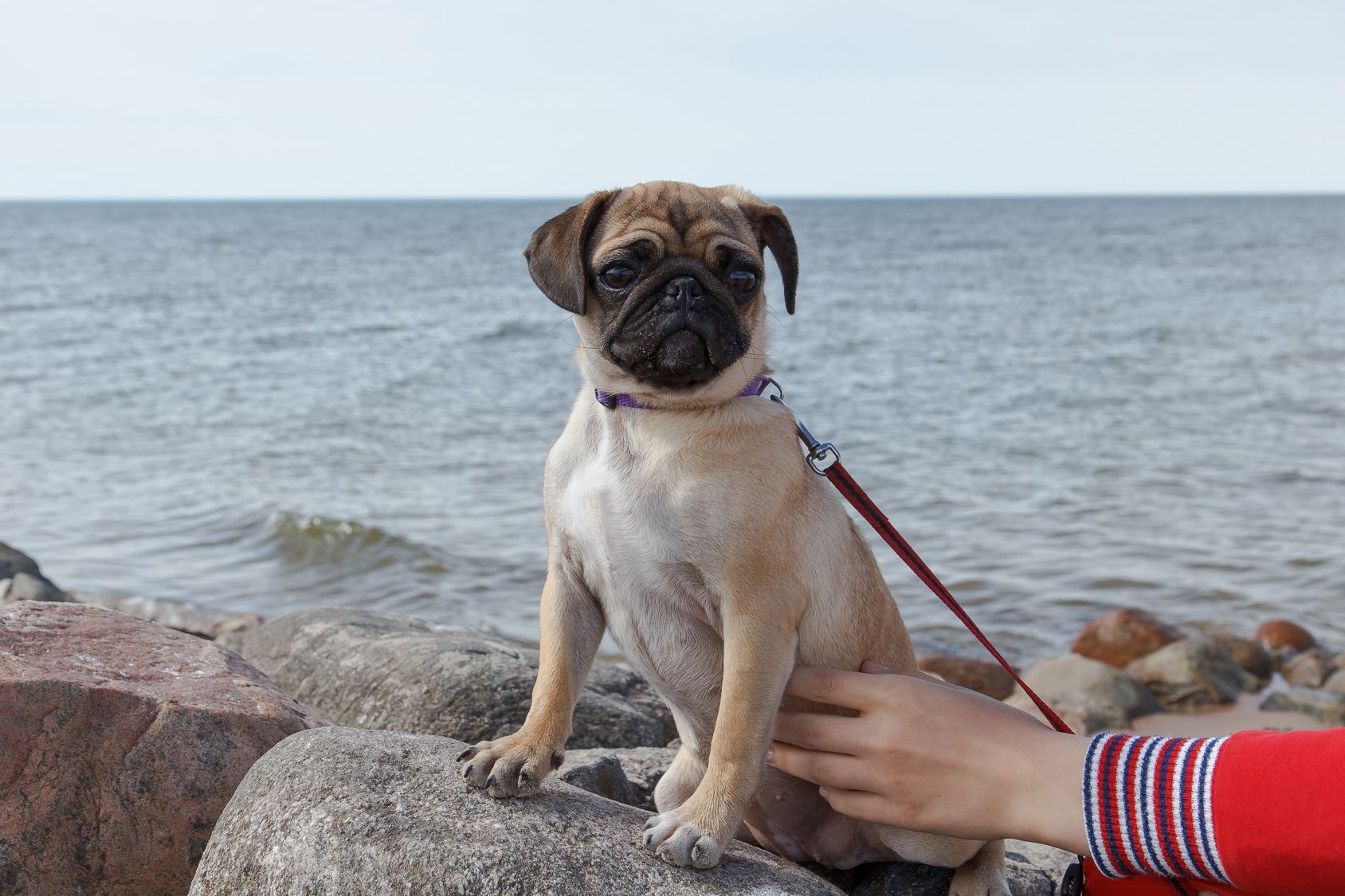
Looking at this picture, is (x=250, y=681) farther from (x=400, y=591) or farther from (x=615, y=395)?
(x=400, y=591)

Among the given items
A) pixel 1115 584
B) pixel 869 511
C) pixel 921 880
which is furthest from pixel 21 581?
pixel 1115 584

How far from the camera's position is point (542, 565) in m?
11.0

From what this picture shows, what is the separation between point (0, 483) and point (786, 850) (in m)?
13.4

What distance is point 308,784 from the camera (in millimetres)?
2980

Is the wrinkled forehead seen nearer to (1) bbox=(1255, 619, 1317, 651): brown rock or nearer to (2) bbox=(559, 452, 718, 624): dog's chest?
(2) bbox=(559, 452, 718, 624): dog's chest

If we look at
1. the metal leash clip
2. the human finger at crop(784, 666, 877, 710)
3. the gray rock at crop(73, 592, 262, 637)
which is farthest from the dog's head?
the gray rock at crop(73, 592, 262, 637)

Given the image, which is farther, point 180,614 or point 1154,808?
point 180,614

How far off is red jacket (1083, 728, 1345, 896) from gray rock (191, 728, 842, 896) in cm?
95

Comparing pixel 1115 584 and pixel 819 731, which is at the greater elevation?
pixel 819 731

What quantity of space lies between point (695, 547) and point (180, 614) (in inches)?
314

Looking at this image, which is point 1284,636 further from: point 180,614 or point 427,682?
point 180,614

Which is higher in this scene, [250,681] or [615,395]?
[615,395]

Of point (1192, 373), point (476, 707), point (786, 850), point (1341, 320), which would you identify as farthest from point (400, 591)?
point (1341, 320)

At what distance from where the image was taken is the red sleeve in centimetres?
206
